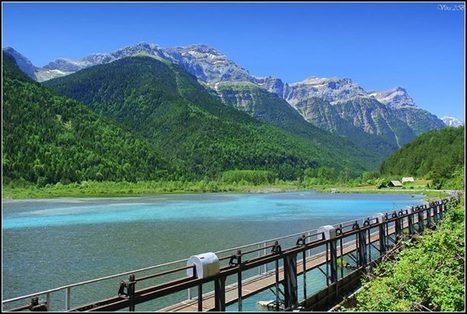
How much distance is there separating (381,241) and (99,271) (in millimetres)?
19778

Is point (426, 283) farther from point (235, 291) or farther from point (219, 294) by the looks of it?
point (235, 291)

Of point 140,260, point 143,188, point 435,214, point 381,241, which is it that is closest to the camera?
point 381,241

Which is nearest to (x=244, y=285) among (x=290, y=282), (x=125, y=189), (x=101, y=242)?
(x=290, y=282)

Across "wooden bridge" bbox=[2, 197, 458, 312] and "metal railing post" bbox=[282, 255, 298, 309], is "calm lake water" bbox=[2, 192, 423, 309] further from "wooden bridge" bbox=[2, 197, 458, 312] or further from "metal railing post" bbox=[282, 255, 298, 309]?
"metal railing post" bbox=[282, 255, 298, 309]

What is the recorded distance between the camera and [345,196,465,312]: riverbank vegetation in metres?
13.1

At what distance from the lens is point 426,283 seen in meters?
14.5

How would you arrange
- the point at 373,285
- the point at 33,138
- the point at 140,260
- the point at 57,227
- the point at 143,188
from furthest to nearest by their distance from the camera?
the point at 33,138 < the point at 143,188 < the point at 57,227 < the point at 140,260 < the point at 373,285

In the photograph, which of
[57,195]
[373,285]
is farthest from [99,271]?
[57,195]

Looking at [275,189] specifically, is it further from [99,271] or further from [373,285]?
[373,285]

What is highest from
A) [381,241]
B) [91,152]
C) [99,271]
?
[91,152]

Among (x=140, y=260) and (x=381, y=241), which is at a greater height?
(x=381, y=241)

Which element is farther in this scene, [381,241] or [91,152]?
[91,152]

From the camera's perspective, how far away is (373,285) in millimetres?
15555

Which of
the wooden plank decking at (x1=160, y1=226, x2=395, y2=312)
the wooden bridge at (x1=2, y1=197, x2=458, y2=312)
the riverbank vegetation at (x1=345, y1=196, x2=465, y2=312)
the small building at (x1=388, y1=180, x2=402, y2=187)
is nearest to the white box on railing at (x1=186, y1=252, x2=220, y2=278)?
the wooden bridge at (x1=2, y1=197, x2=458, y2=312)
